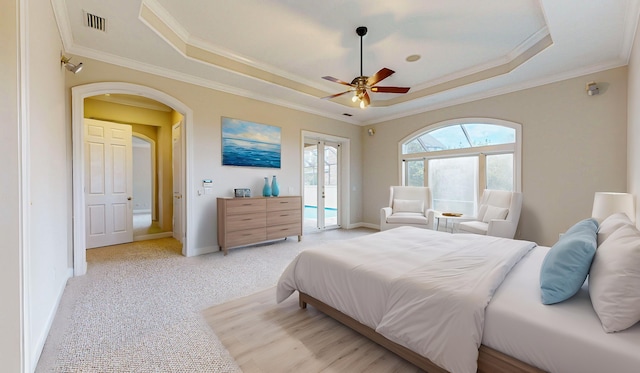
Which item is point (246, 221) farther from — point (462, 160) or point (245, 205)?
point (462, 160)

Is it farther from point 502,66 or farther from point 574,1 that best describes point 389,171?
point 574,1

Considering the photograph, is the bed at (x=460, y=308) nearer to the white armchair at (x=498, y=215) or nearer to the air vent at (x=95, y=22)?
the white armchair at (x=498, y=215)

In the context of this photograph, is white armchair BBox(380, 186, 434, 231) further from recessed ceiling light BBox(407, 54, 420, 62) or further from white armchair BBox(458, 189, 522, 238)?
recessed ceiling light BBox(407, 54, 420, 62)

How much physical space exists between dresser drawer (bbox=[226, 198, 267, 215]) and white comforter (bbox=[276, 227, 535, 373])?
208cm

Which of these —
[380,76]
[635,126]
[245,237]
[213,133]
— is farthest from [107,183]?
[635,126]

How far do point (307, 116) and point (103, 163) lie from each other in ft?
12.7

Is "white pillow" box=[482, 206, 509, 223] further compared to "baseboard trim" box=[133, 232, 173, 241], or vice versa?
"baseboard trim" box=[133, 232, 173, 241]

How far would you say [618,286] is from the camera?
1.15m

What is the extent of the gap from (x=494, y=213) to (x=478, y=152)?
1292 mm

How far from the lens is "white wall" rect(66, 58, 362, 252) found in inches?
140

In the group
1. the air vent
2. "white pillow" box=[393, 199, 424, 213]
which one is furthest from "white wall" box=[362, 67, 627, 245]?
the air vent

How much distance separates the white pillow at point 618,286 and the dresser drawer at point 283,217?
4036mm


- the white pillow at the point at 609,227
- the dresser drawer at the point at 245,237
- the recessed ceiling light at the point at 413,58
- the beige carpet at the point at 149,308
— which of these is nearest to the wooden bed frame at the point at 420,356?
the beige carpet at the point at 149,308

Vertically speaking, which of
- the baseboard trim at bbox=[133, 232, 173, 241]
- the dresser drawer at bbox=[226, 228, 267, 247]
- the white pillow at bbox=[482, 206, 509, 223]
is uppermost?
the white pillow at bbox=[482, 206, 509, 223]
